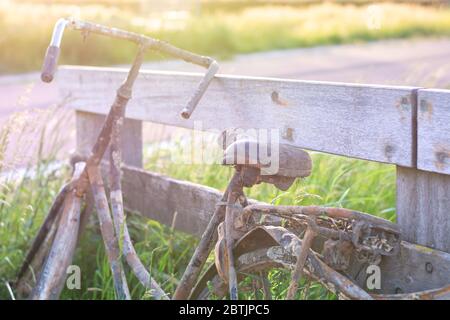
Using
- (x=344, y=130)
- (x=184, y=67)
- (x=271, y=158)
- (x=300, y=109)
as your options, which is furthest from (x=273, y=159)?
(x=184, y=67)

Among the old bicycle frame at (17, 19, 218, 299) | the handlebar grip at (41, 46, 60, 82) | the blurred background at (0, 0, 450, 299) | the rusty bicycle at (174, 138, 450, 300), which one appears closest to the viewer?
the rusty bicycle at (174, 138, 450, 300)

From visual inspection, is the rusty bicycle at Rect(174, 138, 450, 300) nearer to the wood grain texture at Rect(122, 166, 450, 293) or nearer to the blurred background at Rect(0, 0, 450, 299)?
the wood grain texture at Rect(122, 166, 450, 293)

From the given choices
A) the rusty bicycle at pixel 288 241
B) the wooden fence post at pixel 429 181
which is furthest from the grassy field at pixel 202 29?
the wooden fence post at pixel 429 181

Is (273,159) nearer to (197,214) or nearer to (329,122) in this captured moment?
(329,122)

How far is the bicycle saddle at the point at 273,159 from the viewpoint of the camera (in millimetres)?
2338

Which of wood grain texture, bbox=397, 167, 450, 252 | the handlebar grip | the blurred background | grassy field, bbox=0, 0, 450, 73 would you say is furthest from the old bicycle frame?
grassy field, bbox=0, 0, 450, 73

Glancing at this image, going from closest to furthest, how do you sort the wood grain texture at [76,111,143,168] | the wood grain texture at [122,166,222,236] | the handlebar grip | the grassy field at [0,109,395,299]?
the handlebar grip
the wood grain texture at [122,166,222,236]
the grassy field at [0,109,395,299]
the wood grain texture at [76,111,143,168]

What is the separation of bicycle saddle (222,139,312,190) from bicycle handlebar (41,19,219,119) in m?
0.43

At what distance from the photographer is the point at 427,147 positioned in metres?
2.44

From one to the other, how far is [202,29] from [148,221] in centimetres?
1478

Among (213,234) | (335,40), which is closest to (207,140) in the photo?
(213,234)

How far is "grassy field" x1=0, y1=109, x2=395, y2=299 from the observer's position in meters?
3.66

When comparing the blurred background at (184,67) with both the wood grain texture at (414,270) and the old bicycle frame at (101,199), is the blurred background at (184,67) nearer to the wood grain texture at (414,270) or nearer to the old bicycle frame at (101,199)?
the old bicycle frame at (101,199)
